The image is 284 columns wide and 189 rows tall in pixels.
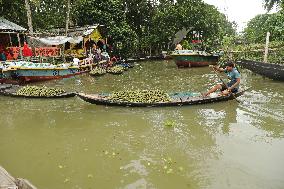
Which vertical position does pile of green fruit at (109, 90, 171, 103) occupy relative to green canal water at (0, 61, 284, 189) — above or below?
above

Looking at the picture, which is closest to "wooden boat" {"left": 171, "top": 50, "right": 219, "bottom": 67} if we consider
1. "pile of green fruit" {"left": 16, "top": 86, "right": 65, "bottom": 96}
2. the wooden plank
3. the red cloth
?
the red cloth

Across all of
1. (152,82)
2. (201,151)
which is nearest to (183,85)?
(152,82)

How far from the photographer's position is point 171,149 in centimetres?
800

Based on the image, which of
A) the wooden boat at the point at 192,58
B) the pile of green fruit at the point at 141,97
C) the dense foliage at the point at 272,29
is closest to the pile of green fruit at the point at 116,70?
the wooden boat at the point at 192,58

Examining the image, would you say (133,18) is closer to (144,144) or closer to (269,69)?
(269,69)

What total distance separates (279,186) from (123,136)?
4.51m

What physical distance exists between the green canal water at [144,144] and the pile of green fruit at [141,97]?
1.24ft

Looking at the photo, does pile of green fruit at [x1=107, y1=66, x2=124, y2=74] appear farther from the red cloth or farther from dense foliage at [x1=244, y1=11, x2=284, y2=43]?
dense foliage at [x1=244, y1=11, x2=284, y2=43]

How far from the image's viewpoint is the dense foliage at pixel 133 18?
95.0 feet

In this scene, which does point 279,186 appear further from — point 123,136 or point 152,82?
point 152,82

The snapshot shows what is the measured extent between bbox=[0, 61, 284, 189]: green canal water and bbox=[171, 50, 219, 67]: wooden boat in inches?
420

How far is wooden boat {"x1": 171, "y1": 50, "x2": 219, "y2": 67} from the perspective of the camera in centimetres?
2408

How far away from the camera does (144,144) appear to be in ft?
27.5

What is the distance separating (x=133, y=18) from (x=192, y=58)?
535 inches
